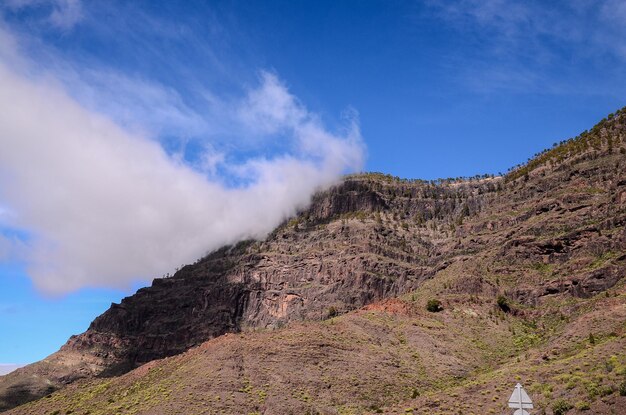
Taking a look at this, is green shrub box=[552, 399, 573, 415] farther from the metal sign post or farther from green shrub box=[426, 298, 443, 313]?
green shrub box=[426, 298, 443, 313]

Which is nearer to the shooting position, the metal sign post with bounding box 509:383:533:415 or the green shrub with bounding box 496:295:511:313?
the metal sign post with bounding box 509:383:533:415

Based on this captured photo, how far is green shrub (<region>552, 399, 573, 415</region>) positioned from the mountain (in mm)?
177

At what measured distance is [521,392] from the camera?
2728 cm

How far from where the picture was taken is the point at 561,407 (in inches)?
2025

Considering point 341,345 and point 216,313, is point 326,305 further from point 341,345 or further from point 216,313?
point 341,345

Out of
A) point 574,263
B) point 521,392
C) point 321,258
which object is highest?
point 321,258

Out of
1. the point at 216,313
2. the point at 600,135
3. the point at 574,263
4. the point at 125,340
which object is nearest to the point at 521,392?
the point at 574,263

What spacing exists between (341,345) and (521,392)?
2422 inches

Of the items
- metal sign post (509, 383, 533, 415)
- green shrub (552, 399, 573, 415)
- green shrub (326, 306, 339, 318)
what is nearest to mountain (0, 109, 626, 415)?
green shrub (552, 399, 573, 415)

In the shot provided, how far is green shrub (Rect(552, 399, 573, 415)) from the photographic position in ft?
168

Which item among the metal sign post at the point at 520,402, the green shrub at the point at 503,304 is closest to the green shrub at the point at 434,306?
the green shrub at the point at 503,304

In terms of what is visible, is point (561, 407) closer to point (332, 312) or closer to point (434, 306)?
point (434, 306)

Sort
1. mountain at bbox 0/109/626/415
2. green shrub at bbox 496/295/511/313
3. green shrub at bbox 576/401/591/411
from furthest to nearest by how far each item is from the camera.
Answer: green shrub at bbox 496/295/511/313
mountain at bbox 0/109/626/415
green shrub at bbox 576/401/591/411

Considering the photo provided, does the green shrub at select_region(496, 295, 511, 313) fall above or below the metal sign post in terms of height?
above
